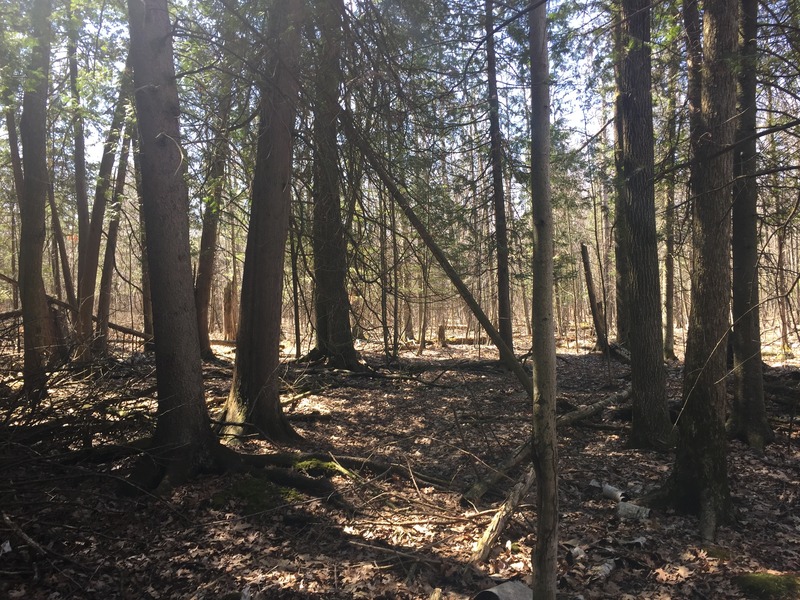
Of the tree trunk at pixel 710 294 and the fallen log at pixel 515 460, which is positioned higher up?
the tree trunk at pixel 710 294

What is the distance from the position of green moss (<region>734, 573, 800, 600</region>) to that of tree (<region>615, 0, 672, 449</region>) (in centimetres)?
302

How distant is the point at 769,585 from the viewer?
3.85 metres

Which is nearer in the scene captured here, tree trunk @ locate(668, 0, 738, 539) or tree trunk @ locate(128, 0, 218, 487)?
tree trunk @ locate(668, 0, 738, 539)

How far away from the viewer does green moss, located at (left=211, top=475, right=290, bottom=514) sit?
16.4 feet

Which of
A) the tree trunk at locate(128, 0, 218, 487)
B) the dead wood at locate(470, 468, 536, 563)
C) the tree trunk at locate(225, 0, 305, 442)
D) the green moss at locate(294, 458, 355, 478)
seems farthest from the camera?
the tree trunk at locate(225, 0, 305, 442)

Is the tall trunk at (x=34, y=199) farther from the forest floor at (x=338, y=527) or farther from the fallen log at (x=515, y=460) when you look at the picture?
the fallen log at (x=515, y=460)

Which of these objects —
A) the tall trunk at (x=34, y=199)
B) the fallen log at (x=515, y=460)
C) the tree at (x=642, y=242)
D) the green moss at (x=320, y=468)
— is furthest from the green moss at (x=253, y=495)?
the tall trunk at (x=34, y=199)

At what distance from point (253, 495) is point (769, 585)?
438cm

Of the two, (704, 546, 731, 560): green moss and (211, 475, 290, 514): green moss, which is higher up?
(211, 475, 290, 514): green moss

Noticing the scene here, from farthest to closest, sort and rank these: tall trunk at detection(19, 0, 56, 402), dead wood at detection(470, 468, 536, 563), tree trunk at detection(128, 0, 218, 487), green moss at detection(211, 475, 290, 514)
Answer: tall trunk at detection(19, 0, 56, 402)
tree trunk at detection(128, 0, 218, 487)
green moss at detection(211, 475, 290, 514)
dead wood at detection(470, 468, 536, 563)

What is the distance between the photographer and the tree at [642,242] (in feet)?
22.7

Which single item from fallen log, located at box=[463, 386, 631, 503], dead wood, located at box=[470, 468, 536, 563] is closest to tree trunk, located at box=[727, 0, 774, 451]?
fallen log, located at box=[463, 386, 631, 503]

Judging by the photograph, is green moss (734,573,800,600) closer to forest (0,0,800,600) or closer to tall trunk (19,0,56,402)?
forest (0,0,800,600)

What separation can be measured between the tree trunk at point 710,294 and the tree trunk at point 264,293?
14.9ft
